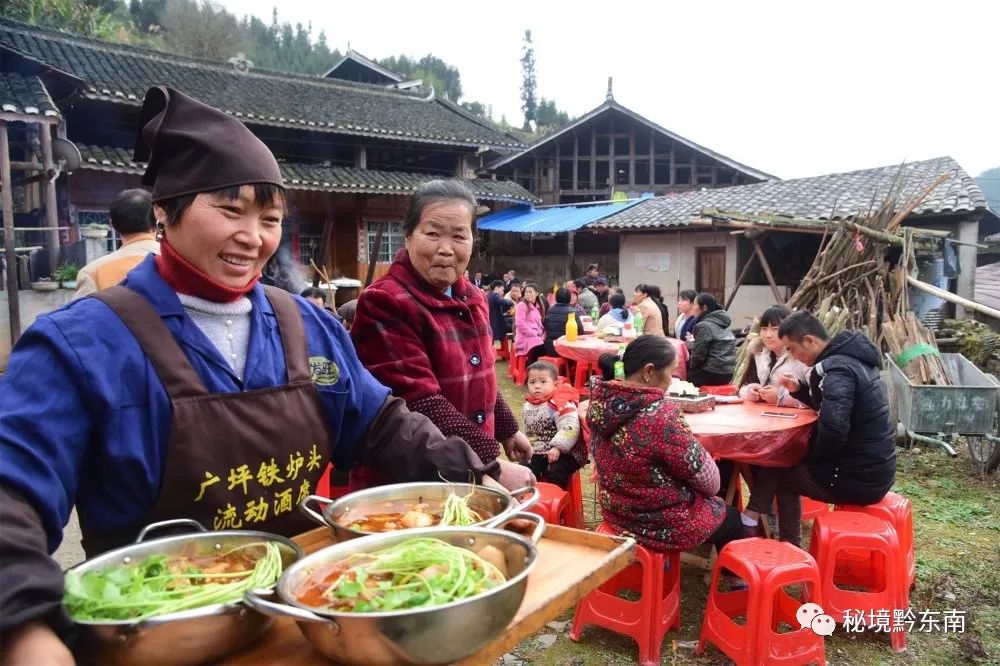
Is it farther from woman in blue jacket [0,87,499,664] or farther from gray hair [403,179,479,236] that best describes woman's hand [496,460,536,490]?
gray hair [403,179,479,236]

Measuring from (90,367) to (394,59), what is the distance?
2268 inches

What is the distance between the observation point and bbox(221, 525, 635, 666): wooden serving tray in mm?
1149

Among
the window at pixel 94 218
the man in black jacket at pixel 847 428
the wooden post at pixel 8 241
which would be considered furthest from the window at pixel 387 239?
the man in black jacket at pixel 847 428

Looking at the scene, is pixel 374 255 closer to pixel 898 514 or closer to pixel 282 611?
pixel 898 514

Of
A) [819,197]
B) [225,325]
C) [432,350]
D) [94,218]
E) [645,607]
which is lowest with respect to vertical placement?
[645,607]

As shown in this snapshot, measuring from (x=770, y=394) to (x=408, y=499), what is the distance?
4.06 m

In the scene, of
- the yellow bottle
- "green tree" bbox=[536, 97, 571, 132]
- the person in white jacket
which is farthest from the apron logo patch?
"green tree" bbox=[536, 97, 571, 132]

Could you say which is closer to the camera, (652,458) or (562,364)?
(652,458)

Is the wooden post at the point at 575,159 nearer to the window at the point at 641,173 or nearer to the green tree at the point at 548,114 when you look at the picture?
the window at the point at 641,173

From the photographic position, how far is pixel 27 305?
9984mm

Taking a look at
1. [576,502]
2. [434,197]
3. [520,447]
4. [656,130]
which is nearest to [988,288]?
[656,130]

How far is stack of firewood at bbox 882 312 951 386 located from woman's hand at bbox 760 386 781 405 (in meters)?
2.58

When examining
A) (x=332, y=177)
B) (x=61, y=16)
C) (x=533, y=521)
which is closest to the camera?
(x=533, y=521)

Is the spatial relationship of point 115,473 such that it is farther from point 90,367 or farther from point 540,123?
point 540,123
